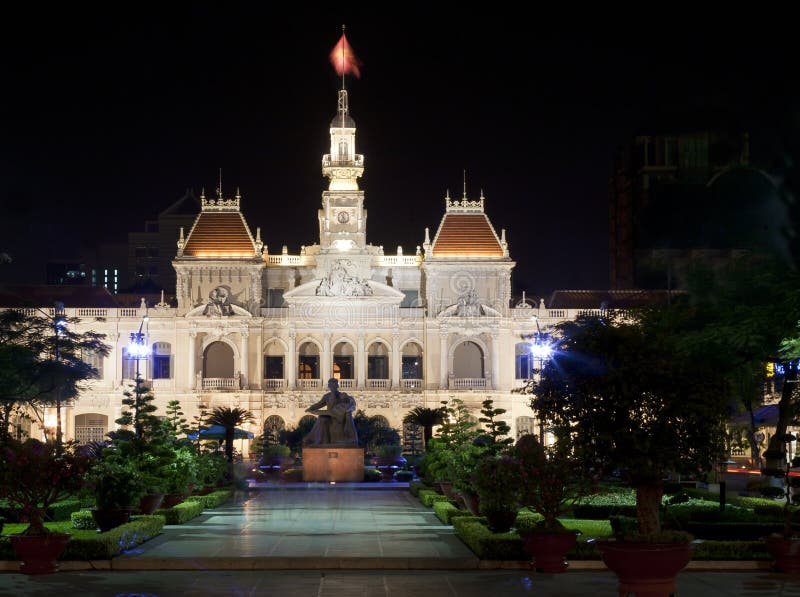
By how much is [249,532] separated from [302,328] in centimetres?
6263

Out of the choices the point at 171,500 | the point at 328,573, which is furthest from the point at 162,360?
the point at 328,573

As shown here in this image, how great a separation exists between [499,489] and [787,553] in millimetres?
5518

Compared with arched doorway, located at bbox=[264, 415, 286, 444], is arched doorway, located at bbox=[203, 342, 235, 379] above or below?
above

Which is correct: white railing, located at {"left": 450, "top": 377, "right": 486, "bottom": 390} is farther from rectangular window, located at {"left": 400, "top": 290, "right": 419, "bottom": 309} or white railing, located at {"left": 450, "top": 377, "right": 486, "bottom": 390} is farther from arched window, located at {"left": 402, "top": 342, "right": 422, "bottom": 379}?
rectangular window, located at {"left": 400, "top": 290, "right": 419, "bottom": 309}

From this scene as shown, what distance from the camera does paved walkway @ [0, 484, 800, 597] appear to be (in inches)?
841

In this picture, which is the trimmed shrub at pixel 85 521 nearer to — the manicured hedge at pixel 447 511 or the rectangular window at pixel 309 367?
the manicured hedge at pixel 447 511

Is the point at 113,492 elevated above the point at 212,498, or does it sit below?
above

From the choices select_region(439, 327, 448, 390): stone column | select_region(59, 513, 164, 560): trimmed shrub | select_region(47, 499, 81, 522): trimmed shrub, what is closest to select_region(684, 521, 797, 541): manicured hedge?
select_region(59, 513, 164, 560): trimmed shrub

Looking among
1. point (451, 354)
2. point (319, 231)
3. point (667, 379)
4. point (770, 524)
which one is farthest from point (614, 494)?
point (319, 231)

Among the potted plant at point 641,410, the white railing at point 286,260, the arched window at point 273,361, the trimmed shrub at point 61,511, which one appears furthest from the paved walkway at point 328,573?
the white railing at point 286,260

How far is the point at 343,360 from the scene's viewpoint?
318 ft

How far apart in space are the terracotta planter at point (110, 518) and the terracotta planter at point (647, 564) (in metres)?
13.8

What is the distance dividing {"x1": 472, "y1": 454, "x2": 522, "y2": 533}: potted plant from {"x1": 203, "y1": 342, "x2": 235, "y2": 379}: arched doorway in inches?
2740

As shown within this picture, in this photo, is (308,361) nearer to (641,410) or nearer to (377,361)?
(377,361)
